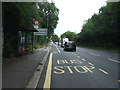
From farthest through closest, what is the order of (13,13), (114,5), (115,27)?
(115,27), (114,5), (13,13)

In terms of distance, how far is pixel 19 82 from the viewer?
5746 millimetres

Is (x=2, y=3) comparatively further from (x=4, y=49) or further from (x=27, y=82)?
(x=27, y=82)

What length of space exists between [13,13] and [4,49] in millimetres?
2561

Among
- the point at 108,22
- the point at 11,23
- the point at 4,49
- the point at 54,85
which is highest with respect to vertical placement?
the point at 108,22

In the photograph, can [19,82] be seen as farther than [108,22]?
No

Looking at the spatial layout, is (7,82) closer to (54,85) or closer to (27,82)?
(27,82)

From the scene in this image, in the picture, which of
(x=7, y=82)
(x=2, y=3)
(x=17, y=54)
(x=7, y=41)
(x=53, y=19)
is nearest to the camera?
(x=7, y=82)

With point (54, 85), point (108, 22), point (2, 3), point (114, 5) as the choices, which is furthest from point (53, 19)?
point (54, 85)

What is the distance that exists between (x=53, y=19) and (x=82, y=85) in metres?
54.5

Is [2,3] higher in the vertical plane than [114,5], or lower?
lower

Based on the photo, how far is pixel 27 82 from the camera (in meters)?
5.82

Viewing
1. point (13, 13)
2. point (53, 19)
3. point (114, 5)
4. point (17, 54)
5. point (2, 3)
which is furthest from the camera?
point (53, 19)

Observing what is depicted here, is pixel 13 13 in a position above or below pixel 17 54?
above

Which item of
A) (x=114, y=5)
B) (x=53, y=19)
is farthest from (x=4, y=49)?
(x=53, y=19)
